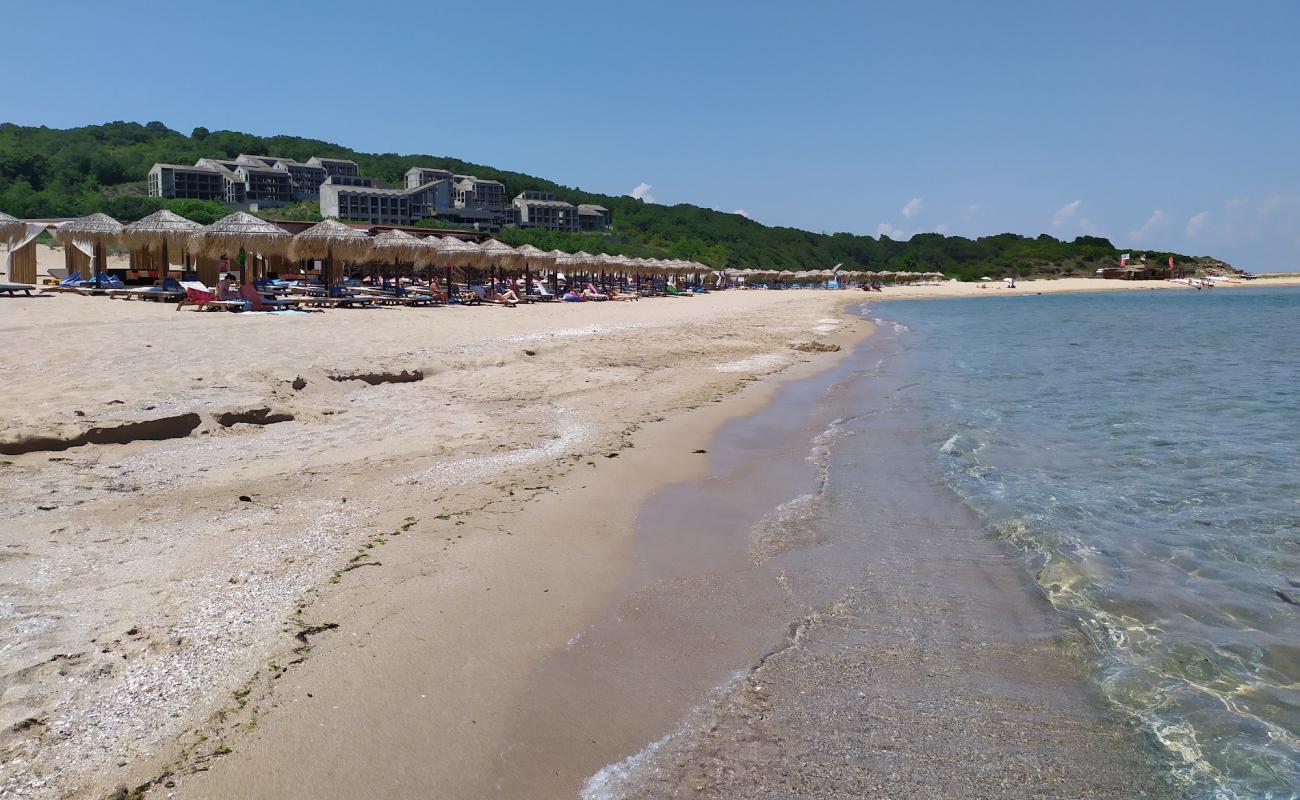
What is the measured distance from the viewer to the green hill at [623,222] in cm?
6272

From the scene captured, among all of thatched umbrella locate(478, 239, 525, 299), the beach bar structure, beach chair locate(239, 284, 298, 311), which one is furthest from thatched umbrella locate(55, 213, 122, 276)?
the beach bar structure

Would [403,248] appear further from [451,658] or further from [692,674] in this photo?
[692,674]

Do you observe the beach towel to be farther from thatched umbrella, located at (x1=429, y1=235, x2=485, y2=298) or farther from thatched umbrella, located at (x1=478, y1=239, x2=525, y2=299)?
thatched umbrella, located at (x1=478, y1=239, x2=525, y2=299)

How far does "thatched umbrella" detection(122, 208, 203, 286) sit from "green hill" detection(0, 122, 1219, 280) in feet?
134

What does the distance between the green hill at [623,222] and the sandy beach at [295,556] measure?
168 ft

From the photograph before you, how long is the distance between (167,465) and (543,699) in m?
3.82

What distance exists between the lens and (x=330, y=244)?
19.1 m

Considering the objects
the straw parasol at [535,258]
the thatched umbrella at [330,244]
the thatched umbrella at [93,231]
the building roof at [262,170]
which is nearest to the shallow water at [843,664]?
the thatched umbrella at [330,244]

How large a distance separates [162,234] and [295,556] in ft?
54.0

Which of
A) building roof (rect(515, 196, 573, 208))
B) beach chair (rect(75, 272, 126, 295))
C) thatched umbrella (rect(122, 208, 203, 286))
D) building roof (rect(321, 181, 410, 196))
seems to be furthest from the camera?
building roof (rect(515, 196, 573, 208))

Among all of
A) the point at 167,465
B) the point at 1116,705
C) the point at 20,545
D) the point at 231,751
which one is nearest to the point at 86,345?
the point at 167,465

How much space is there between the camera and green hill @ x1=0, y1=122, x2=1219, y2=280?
206ft

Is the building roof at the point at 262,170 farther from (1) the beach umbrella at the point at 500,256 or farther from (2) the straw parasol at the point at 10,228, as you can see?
(2) the straw parasol at the point at 10,228

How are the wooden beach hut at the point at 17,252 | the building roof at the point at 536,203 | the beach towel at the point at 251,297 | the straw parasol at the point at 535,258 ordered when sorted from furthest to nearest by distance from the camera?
the building roof at the point at 536,203
the straw parasol at the point at 535,258
the wooden beach hut at the point at 17,252
the beach towel at the point at 251,297
